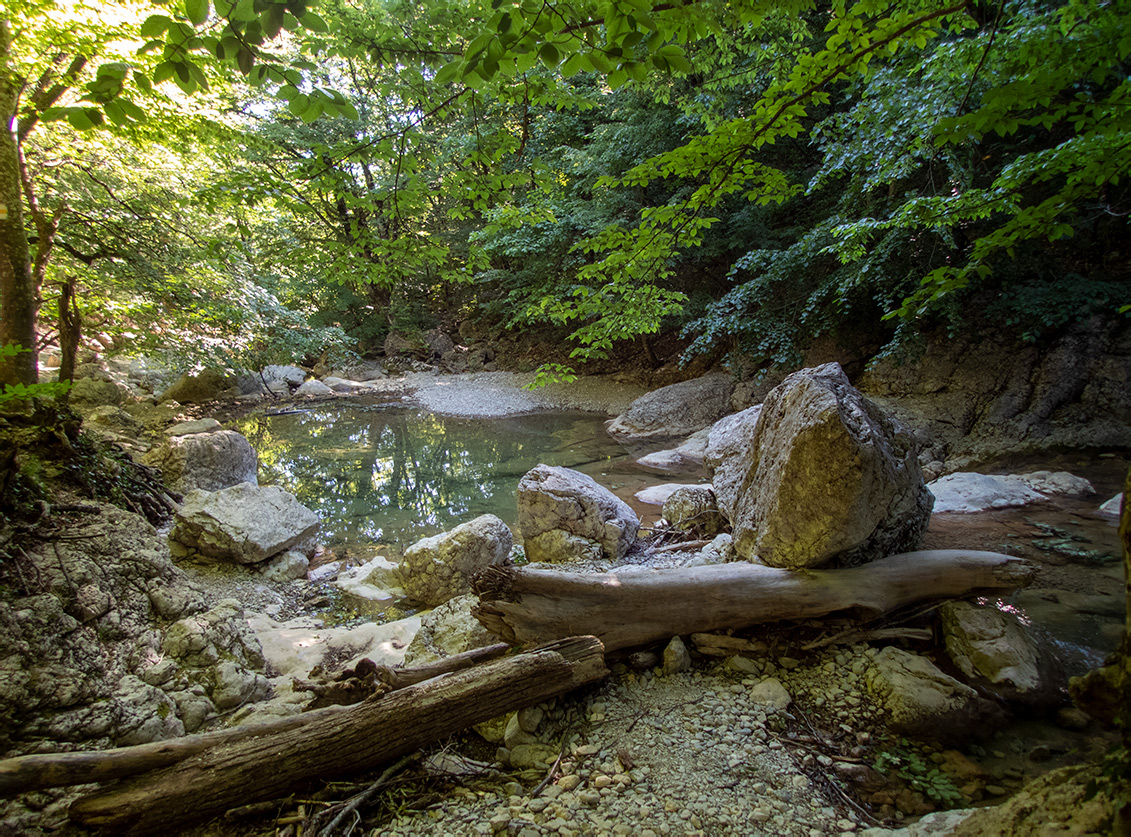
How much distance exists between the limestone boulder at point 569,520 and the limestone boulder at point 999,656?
8.66 feet

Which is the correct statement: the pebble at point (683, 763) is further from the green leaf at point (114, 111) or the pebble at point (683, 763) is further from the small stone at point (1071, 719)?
the green leaf at point (114, 111)

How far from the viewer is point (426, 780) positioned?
177cm

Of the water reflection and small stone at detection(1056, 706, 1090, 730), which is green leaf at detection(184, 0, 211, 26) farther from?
the water reflection

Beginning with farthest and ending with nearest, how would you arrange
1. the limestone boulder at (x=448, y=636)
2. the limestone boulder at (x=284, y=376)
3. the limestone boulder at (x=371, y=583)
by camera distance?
1. the limestone boulder at (x=284, y=376)
2. the limestone boulder at (x=371, y=583)
3. the limestone boulder at (x=448, y=636)

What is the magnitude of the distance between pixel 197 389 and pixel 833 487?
1609cm

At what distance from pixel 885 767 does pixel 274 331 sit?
10.3 m

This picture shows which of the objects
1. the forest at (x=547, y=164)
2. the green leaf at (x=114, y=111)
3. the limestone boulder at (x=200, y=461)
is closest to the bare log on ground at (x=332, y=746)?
the forest at (x=547, y=164)

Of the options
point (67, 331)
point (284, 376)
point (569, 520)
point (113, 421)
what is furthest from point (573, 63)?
point (284, 376)

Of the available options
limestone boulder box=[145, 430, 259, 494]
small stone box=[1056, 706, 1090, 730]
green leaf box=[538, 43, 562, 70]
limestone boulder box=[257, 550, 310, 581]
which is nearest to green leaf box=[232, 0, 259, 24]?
green leaf box=[538, 43, 562, 70]

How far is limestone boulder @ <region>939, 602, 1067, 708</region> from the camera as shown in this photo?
216 centimetres

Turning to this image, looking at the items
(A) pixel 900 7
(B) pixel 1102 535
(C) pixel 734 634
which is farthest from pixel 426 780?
(B) pixel 1102 535

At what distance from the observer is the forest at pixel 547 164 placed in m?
1.58

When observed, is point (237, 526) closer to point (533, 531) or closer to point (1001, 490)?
point (533, 531)

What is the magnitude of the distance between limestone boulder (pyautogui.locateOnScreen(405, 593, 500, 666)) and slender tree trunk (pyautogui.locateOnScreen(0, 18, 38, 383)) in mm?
3437
